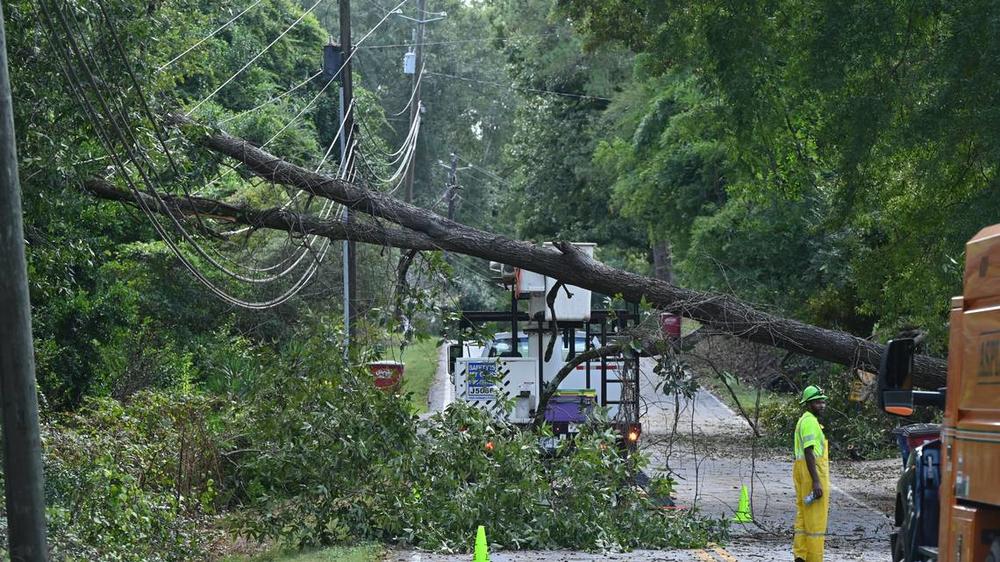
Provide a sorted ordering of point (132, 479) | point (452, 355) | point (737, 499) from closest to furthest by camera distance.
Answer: point (132, 479), point (452, 355), point (737, 499)

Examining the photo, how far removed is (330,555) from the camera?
Answer: 12953mm

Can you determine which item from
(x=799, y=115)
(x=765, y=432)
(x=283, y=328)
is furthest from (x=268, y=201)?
(x=799, y=115)

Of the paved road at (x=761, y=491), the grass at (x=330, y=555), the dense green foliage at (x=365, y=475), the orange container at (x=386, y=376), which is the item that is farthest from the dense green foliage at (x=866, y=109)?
the grass at (x=330, y=555)

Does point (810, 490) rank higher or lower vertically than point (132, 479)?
higher

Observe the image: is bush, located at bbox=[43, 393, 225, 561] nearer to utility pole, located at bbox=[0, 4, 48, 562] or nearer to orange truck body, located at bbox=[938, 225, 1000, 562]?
utility pole, located at bbox=[0, 4, 48, 562]

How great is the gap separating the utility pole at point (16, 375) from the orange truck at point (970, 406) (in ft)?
19.1

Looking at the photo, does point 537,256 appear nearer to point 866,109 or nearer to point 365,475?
point 365,475

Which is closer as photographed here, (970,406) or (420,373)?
(970,406)

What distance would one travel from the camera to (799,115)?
722 inches

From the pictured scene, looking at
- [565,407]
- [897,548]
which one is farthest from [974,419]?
[565,407]

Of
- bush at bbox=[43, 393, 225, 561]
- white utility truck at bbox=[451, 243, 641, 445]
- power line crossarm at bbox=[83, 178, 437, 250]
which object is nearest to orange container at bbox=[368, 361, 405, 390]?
white utility truck at bbox=[451, 243, 641, 445]

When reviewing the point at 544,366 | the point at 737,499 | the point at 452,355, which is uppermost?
the point at 452,355

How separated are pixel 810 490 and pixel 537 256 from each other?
5.32 meters

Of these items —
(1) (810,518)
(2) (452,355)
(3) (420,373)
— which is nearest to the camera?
(1) (810,518)
